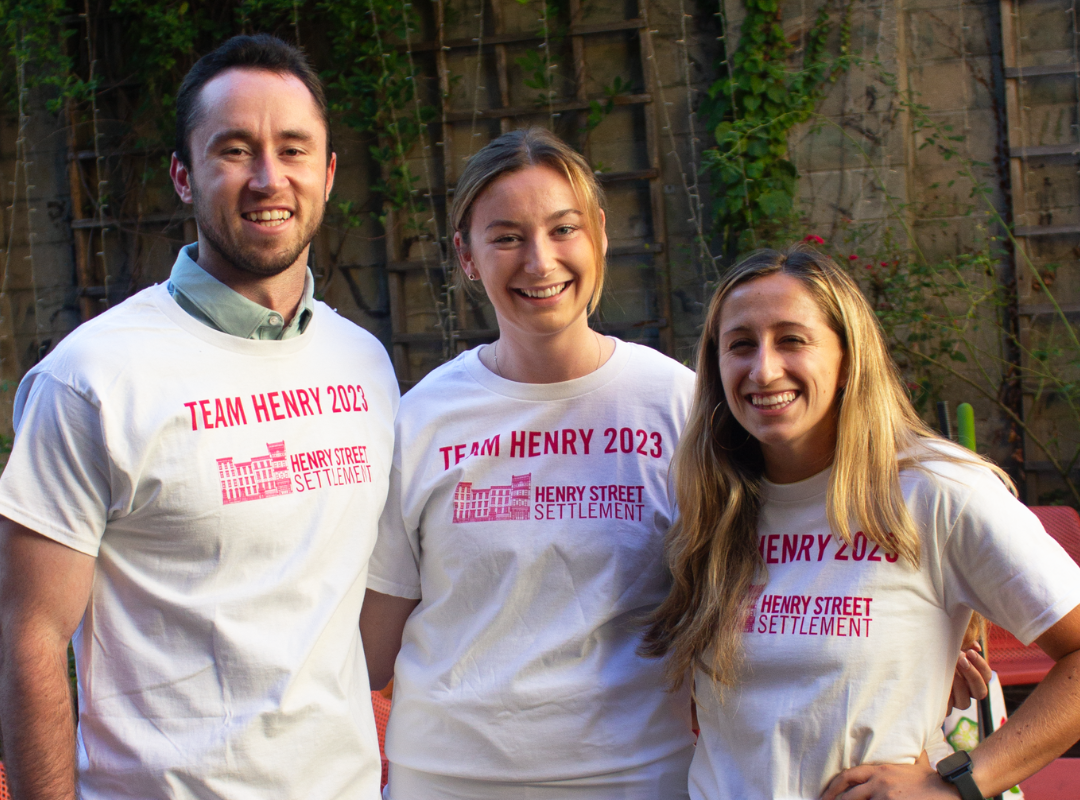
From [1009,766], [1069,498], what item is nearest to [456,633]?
[1009,766]

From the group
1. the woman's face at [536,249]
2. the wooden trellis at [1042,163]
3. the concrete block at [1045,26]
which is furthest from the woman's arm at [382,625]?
the concrete block at [1045,26]

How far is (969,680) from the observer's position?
1.53 meters

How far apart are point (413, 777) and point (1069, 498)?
3.41m

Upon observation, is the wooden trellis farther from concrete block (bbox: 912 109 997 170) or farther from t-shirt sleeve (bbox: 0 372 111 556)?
t-shirt sleeve (bbox: 0 372 111 556)

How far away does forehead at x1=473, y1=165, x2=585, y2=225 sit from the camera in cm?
172

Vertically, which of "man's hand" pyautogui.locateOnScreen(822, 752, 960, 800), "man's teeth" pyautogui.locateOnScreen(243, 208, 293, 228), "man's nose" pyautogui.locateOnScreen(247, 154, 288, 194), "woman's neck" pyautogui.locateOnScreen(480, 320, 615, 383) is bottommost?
"man's hand" pyautogui.locateOnScreen(822, 752, 960, 800)

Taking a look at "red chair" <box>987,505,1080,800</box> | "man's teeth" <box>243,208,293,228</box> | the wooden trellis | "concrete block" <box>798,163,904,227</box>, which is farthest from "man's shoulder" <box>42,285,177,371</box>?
the wooden trellis

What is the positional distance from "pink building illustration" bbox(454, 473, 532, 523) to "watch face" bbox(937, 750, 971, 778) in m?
0.77

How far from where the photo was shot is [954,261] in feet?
12.9

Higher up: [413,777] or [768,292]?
[768,292]

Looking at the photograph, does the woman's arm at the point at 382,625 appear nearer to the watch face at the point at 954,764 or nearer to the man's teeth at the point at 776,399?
the man's teeth at the point at 776,399

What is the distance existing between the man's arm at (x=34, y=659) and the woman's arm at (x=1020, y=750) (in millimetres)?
1165

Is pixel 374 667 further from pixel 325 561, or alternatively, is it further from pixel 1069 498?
pixel 1069 498

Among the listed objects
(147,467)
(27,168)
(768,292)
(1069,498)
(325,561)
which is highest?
(27,168)
